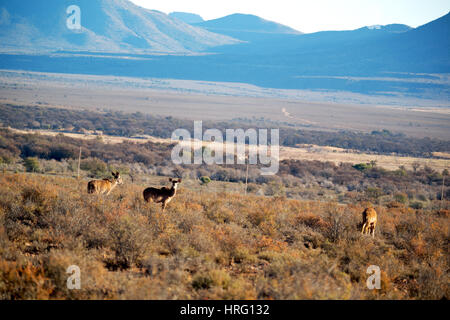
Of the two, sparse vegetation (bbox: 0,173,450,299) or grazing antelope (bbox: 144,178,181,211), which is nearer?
sparse vegetation (bbox: 0,173,450,299)

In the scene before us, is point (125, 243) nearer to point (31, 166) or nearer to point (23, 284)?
point (23, 284)

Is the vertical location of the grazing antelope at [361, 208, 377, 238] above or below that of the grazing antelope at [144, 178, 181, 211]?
below

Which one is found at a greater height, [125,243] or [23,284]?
[125,243]

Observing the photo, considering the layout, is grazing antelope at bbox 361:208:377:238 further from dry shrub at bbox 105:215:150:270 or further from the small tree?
the small tree

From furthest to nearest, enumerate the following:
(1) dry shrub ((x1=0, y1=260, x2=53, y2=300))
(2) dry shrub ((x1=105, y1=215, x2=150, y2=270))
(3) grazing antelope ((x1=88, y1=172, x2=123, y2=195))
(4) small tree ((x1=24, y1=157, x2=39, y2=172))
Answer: (4) small tree ((x1=24, y1=157, x2=39, y2=172)) → (3) grazing antelope ((x1=88, y1=172, x2=123, y2=195)) → (2) dry shrub ((x1=105, y1=215, x2=150, y2=270)) → (1) dry shrub ((x1=0, y1=260, x2=53, y2=300))

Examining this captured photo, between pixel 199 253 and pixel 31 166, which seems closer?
pixel 199 253

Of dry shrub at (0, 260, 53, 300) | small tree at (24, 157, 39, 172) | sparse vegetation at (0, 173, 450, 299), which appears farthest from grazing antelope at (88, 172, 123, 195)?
small tree at (24, 157, 39, 172)

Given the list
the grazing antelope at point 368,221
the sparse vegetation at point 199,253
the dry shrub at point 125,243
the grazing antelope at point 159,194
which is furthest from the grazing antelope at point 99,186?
the grazing antelope at point 368,221

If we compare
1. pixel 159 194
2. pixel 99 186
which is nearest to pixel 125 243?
pixel 159 194

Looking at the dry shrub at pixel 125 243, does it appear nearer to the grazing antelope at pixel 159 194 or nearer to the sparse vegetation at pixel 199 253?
the sparse vegetation at pixel 199 253

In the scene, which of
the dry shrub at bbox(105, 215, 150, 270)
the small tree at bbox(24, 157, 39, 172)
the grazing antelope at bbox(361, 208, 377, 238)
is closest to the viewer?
the dry shrub at bbox(105, 215, 150, 270)

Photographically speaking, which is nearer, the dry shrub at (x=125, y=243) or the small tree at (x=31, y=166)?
the dry shrub at (x=125, y=243)

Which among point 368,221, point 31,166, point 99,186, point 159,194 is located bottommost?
point 31,166
